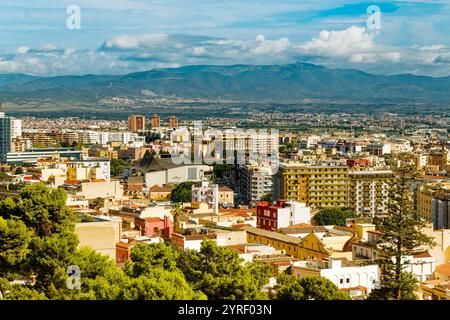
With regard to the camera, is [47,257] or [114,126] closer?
[47,257]

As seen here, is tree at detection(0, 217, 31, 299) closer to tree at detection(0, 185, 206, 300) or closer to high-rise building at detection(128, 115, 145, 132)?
tree at detection(0, 185, 206, 300)

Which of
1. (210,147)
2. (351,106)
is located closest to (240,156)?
(210,147)

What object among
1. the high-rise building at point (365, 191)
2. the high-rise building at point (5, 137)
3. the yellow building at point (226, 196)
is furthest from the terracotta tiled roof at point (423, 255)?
the high-rise building at point (5, 137)

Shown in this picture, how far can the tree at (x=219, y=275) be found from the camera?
30.6 feet

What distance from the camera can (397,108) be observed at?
96.9 meters

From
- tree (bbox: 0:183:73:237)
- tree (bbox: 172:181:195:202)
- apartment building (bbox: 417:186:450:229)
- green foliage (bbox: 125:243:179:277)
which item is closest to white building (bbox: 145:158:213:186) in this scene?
tree (bbox: 172:181:195:202)

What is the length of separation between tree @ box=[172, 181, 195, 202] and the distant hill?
158ft

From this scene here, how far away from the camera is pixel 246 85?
8119cm

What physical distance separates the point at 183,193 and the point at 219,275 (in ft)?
63.1

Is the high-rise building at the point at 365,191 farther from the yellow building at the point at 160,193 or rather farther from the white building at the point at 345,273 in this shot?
the white building at the point at 345,273

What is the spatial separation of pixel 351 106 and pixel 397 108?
21.8 feet

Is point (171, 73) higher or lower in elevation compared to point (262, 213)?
higher

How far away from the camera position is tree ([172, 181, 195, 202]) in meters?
28.8
